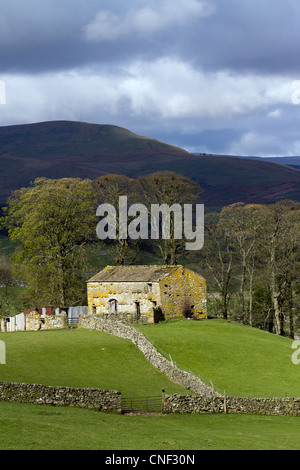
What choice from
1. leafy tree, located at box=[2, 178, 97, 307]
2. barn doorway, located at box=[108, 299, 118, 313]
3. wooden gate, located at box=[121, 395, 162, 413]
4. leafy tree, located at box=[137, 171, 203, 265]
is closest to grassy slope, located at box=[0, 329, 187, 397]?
wooden gate, located at box=[121, 395, 162, 413]

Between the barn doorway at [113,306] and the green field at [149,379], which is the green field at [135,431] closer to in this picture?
the green field at [149,379]

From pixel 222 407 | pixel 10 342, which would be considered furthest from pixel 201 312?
pixel 222 407

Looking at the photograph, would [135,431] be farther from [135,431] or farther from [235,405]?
[235,405]

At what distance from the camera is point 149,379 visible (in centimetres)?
3962

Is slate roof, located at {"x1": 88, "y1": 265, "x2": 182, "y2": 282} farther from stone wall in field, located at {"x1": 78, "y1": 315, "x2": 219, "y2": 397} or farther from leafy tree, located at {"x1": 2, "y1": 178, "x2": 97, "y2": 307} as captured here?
stone wall in field, located at {"x1": 78, "y1": 315, "x2": 219, "y2": 397}

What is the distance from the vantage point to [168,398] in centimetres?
3425

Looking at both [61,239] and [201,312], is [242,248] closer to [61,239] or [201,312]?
[201,312]

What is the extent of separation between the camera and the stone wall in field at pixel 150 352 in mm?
37625

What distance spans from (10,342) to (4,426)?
21.6 m

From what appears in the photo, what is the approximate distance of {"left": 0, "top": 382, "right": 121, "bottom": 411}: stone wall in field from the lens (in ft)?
103

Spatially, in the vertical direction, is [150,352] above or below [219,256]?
below

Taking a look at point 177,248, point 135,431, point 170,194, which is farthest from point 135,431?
point 170,194

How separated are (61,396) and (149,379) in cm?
911

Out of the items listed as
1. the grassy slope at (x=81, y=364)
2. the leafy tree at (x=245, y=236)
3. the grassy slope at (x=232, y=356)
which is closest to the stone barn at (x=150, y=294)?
the grassy slope at (x=232, y=356)
